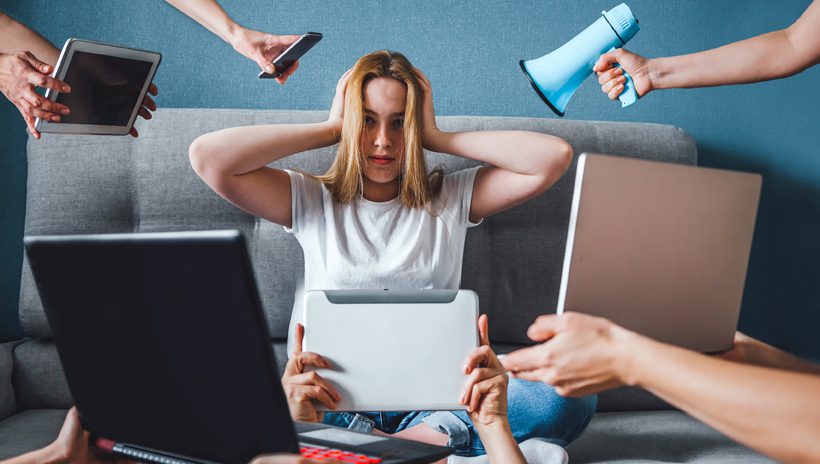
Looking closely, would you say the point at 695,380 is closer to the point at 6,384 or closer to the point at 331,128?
the point at 331,128

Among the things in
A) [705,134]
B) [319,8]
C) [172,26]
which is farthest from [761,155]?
[172,26]

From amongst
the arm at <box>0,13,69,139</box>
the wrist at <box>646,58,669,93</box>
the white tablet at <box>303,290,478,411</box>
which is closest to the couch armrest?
the arm at <box>0,13,69,139</box>

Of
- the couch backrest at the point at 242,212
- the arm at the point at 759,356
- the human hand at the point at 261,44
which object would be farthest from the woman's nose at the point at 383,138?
the arm at the point at 759,356

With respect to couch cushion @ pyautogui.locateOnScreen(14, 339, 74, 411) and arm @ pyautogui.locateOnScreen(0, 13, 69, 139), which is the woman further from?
couch cushion @ pyautogui.locateOnScreen(14, 339, 74, 411)

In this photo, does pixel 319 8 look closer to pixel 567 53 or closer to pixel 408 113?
pixel 408 113

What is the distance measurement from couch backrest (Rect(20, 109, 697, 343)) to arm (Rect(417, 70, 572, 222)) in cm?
14

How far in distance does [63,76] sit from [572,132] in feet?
4.09

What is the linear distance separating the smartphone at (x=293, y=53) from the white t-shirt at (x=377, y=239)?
0.83 ft

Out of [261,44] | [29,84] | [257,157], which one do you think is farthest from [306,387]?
[261,44]

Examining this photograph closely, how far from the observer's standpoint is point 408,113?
1605 millimetres

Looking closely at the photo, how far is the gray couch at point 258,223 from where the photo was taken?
1.66m

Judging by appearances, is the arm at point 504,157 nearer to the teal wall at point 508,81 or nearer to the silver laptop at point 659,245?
the teal wall at point 508,81

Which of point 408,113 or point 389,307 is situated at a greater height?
point 408,113

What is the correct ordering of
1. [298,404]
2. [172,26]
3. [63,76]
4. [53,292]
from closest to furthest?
[53,292] < [298,404] < [63,76] < [172,26]
